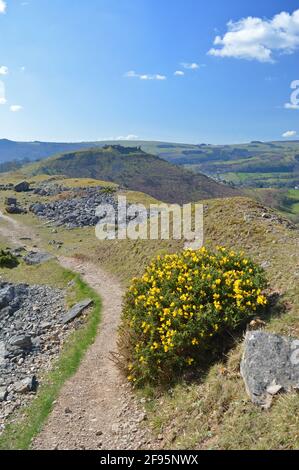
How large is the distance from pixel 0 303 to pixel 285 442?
1697cm

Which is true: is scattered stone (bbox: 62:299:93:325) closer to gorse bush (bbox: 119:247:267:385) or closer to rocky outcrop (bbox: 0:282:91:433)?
rocky outcrop (bbox: 0:282:91:433)

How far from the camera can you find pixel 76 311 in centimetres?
1834

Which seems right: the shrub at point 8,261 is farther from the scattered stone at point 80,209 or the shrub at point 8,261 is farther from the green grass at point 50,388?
the green grass at point 50,388

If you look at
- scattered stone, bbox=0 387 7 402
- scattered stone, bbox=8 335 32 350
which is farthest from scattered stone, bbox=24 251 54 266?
scattered stone, bbox=0 387 7 402

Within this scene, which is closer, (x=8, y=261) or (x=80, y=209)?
(x=8, y=261)

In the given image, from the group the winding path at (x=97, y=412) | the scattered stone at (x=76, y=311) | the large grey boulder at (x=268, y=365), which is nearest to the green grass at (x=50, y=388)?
the winding path at (x=97, y=412)

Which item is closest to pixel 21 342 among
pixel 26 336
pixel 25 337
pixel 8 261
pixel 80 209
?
pixel 25 337

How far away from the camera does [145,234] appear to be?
2717 centimetres

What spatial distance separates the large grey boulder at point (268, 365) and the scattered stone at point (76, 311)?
1001 centimetres

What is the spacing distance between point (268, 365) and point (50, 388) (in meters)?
7.08

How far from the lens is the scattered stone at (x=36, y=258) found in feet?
94.4

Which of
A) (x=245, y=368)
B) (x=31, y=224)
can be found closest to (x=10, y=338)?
(x=245, y=368)

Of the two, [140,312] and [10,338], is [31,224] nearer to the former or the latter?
[10,338]

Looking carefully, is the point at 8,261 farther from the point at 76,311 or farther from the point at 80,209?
the point at 80,209
